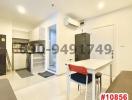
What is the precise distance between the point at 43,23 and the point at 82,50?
247cm

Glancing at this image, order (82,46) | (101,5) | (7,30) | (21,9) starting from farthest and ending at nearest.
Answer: (7,30) < (82,46) < (21,9) < (101,5)

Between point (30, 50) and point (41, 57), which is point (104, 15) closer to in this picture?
point (41, 57)

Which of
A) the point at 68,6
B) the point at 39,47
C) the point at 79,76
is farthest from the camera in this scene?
the point at 39,47

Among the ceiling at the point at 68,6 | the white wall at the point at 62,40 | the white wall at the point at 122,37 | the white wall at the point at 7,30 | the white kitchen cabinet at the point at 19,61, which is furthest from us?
the white kitchen cabinet at the point at 19,61

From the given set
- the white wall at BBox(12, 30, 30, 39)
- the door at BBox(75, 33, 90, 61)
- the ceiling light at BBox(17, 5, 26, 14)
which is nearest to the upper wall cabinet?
the white wall at BBox(12, 30, 30, 39)

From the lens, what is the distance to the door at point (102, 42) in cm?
401

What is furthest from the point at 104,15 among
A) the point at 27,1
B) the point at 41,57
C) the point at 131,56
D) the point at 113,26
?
the point at 41,57

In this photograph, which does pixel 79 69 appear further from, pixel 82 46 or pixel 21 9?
pixel 21 9

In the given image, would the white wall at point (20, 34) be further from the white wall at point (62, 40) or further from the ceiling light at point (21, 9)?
the white wall at point (62, 40)

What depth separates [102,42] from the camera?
4.26 meters

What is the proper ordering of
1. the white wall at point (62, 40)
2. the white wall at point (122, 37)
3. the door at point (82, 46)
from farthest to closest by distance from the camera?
the door at point (82, 46), the white wall at point (62, 40), the white wall at point (122, 37)

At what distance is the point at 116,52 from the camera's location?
3.86m

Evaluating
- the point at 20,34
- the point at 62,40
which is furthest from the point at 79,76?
the point at 20,34

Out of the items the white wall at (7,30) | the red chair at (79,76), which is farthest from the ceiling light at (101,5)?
the white wall at (7,30)
